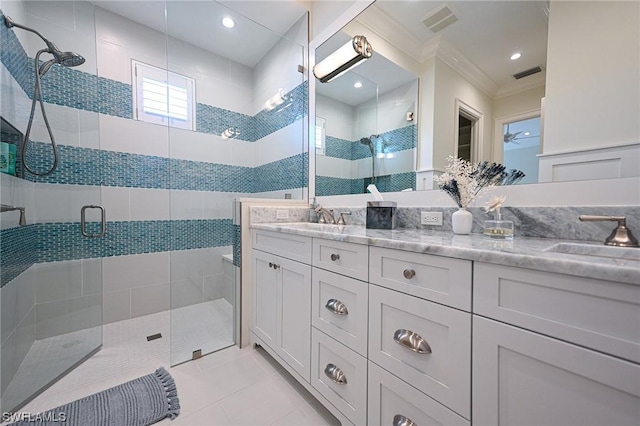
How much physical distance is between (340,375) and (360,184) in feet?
4.04

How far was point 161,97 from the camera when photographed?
2203 mm

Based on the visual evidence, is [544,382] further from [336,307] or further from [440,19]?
[440,19]

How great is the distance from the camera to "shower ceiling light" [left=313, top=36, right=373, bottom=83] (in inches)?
67.3

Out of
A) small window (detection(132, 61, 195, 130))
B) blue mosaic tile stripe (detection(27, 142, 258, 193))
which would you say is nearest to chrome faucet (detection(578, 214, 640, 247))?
blue mosaic tile stripe (detection(27, 142, 258, 193))

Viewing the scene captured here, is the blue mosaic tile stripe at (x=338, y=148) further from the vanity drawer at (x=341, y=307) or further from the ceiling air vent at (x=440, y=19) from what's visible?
the vanity drawer at (x=341, y=307)

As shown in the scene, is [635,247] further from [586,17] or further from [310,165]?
[310,165]

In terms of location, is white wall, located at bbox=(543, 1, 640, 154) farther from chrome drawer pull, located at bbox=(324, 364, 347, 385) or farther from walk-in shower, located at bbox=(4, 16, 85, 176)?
walk-in shower, located at bbox=(4, 16, 85, 176)

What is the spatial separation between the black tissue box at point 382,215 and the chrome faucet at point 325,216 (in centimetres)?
49

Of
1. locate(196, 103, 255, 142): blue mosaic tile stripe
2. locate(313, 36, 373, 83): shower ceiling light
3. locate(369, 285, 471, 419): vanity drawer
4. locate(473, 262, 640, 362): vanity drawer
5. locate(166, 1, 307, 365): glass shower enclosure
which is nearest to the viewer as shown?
locate(473, 262, 640, 362): vanity drawer

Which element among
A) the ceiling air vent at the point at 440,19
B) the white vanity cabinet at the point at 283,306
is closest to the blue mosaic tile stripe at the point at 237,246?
the white vanity cabinet at the point at 283,306

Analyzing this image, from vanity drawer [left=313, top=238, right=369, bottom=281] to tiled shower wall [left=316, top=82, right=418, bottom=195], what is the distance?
672mm

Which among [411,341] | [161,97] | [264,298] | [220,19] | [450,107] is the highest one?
[220,19]

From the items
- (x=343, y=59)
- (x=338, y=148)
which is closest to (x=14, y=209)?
(x=338, y=148)

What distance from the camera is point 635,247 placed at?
732 mm
